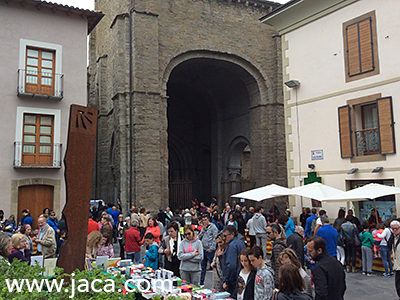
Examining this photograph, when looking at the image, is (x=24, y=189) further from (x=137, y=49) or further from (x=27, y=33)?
(x=137, y=49)

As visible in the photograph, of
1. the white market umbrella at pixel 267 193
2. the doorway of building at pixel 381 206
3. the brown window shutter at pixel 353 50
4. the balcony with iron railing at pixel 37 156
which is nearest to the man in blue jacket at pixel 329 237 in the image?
the white market umbrella at pixel 267 193

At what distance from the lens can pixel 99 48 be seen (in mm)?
24500

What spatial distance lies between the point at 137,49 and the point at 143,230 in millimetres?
10834

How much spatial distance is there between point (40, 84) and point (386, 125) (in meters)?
13.4

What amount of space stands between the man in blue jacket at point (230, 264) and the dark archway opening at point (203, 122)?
16.8 m

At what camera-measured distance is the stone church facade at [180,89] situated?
62.6 ft

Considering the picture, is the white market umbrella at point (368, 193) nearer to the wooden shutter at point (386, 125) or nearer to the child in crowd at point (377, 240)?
the child in crowd at point (377, 240)

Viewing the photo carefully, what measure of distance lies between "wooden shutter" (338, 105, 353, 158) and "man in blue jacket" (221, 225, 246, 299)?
752 centimetres

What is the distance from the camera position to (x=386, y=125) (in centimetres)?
1111

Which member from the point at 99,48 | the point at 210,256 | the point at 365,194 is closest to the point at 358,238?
the point at 365,194

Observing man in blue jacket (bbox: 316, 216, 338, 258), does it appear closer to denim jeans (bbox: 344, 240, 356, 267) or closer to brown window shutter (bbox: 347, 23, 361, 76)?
denim jeans (bbox: 344, 240, 356, 267)

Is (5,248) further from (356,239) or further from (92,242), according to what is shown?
(356,239)

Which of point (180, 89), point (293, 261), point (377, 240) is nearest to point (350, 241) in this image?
point (377, 240)

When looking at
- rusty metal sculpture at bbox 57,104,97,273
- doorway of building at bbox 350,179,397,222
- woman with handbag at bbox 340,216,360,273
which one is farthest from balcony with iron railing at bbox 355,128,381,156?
rusty metal sculpture at bbox 57,104,97,273
